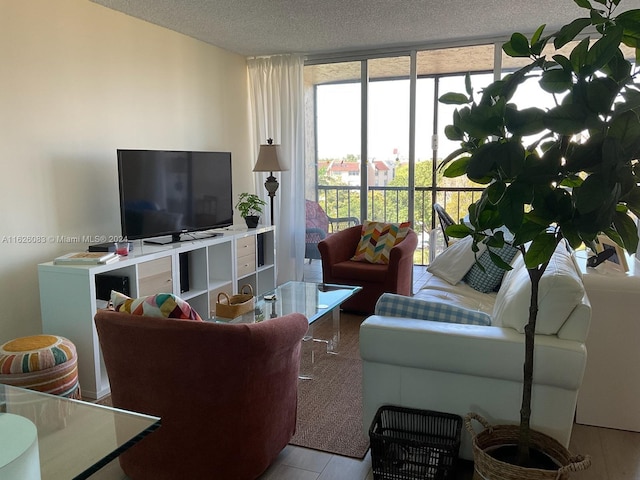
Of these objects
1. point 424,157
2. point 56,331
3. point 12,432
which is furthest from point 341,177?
point 12,432

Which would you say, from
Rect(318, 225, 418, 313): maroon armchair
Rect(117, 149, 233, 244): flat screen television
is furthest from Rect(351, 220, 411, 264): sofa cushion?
Rect(117, 149, 233, 244): flat screen television

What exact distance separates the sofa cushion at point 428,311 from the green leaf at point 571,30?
3.79 feet

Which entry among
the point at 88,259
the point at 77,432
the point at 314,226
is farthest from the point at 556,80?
the point at 314,226

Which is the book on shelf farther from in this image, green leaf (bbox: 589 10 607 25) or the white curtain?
green leaf (bbox: 589 10 607 25)

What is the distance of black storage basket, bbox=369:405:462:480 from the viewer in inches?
75.5

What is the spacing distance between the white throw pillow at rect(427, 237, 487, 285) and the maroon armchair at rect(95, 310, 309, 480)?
191 cm

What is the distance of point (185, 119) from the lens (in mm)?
4406

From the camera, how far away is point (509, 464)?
5.45 feet

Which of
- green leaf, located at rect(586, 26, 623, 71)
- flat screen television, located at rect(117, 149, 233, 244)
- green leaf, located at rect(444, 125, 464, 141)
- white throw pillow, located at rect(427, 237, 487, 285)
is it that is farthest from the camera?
white throw pillow, located at rect(427, 237, 487, 285)

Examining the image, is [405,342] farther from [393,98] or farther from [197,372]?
[393,98]

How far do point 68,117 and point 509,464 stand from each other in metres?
3.16

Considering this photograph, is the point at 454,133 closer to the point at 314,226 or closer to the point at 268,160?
the point at 268,160

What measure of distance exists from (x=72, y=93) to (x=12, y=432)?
8.87 ft

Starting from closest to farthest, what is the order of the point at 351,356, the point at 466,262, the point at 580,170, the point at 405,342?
the point at 580,170 < the point at 405,342 < the point at 351,356 < the point at 466,262
